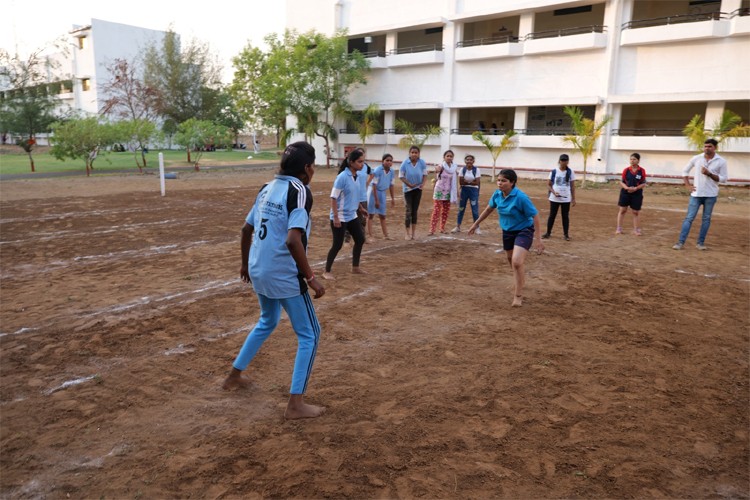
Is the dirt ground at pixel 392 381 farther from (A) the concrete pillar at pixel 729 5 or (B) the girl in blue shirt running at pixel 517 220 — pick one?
(A) the concrete pillar at pixel 729 5

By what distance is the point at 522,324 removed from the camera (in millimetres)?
5762

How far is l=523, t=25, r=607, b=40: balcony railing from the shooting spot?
23750mm

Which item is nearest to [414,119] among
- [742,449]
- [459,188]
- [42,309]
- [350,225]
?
[459,188]

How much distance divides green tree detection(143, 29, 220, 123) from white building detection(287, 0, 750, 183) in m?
19.8

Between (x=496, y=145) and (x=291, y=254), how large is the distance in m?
25.2

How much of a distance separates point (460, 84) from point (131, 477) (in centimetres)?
2793

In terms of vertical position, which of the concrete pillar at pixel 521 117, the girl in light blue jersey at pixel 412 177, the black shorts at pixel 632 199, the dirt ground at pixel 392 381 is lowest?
the dirt ground at pixel 392 381

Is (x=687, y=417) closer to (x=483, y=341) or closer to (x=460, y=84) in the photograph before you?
(x=483, y=341)

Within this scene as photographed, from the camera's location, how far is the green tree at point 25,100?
29.0 m

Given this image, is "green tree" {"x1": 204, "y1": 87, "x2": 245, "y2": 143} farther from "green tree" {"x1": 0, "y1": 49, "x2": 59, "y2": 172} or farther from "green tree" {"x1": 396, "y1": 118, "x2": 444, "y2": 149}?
"green tree" {"x1": 396, "y1": 118, "x2": 444, "y2": 149}

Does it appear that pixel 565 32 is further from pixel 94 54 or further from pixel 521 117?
pixel 94 54

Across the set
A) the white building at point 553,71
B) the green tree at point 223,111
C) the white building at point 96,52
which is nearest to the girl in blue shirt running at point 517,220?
the white building at point 553,71

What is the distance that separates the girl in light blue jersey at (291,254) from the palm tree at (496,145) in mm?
22814

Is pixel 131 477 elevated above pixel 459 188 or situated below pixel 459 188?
below
